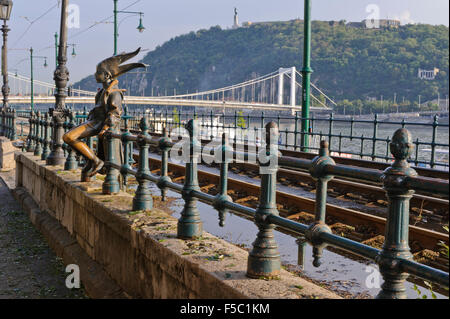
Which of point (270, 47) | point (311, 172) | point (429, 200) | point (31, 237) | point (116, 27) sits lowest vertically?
point (31, 237)

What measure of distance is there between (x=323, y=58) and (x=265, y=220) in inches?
2252

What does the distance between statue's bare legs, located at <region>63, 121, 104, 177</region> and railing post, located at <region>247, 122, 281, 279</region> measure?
147 inches

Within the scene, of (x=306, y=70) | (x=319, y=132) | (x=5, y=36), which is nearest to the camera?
(x=306, y=70)

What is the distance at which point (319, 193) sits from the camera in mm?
2727

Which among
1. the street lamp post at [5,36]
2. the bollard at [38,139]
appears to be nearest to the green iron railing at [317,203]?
the bollard at [38,139]

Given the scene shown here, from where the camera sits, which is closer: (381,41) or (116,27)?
(116,27)

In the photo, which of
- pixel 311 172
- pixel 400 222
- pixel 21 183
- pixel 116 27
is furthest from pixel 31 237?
pixel 116 27

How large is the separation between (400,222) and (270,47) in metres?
87.8

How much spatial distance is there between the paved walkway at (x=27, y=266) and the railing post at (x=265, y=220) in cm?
262

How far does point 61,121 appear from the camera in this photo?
29.1 ft

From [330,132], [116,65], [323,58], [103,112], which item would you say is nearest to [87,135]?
[103,112]

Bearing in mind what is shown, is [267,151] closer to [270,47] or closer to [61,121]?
[61,121]

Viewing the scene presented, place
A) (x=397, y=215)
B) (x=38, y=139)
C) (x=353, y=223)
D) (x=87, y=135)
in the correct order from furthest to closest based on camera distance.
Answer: (x=38, y=139)
(x=353, y=223)
(x=87, y=135)
(x=397, y=215)

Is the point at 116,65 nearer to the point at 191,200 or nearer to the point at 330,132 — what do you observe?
the point at 191,200
